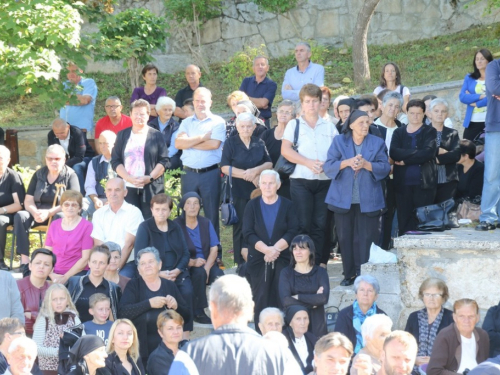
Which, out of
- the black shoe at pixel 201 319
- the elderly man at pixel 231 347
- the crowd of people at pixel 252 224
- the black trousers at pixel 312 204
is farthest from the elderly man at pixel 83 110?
the elderly man at pixel 231 347

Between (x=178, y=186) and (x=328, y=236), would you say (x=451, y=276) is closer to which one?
(x=328, y=236)

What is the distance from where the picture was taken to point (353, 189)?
8.70m

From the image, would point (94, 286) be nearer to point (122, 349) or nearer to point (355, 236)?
point (122, 349)

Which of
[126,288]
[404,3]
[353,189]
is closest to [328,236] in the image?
[353,189]

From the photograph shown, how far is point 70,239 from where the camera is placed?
29.7 feet

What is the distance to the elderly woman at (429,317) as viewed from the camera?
750cm

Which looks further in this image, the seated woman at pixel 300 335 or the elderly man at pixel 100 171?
the elderly man at pixel 100 171

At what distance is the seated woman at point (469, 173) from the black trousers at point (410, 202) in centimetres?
43

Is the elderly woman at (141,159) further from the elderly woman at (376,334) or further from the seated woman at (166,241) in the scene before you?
the elderly woman at (376,334)

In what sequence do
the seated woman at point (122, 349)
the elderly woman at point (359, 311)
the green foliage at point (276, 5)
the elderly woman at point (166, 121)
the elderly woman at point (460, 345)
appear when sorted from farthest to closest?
the green foliage at point (276, 5)
the elderly woman at point (166, 121)
the elderly woman at point (359, 311)
the seated woman at point (122, 349)
the elderly woman at point (460, 345)

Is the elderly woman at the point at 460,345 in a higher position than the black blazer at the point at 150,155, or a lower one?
lower

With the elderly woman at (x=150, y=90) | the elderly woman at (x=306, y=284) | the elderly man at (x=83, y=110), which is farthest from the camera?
the elderly man at (x=83, y=110)

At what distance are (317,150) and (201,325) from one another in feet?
6.67

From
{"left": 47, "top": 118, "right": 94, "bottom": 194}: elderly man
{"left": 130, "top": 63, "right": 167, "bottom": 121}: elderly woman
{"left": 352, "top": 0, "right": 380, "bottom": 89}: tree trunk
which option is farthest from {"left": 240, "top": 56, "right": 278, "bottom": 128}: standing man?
{"left": 352, "top": 0, "right": 380, "bottom": 89}: tree trunk
